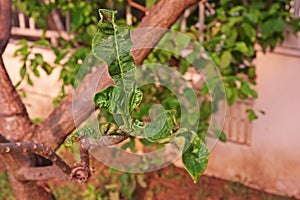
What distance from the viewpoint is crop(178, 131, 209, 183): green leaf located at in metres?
1.05

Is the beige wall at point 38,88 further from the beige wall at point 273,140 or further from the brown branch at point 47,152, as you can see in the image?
the brown branch at point 47,152

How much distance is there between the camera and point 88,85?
7.32ft

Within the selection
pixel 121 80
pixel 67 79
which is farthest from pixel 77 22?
pixel 121 80

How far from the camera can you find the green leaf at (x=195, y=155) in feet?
3.43

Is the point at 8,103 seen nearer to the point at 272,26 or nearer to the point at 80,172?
the point at 80,172

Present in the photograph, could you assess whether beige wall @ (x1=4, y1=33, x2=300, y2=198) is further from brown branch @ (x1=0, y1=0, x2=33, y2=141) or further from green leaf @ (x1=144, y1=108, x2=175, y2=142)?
green leaf @ (x1=144, y1=108, x2=175, y2=142)

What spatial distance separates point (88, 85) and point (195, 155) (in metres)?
1.23

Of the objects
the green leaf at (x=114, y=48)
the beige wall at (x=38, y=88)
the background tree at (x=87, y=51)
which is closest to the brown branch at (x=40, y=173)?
the background tree at (x=87, y=51)

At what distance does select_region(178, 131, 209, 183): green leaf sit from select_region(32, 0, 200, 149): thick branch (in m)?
1.00

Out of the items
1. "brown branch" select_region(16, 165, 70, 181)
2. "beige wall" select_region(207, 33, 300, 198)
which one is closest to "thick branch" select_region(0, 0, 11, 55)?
"brown branch" select_region(16, 165, 70, 181)

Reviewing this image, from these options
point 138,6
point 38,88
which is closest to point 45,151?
point 138,6

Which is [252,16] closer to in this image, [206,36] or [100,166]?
[206,36]

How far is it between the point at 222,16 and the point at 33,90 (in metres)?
2.37

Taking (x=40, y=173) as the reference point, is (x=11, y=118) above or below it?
above
